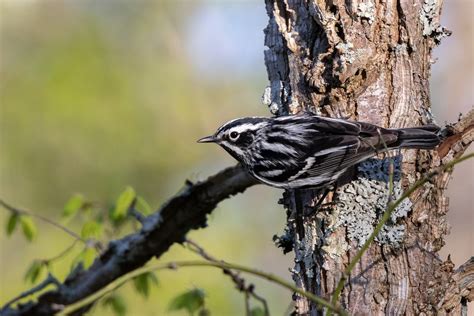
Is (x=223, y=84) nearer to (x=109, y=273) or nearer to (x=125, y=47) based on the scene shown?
(x=125, y=47)

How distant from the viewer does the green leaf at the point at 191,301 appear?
10.5ft

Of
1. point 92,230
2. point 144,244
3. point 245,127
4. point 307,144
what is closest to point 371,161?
point 307,144

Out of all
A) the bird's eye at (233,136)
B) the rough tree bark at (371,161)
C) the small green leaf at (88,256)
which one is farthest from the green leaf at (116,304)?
the bird's eye at (233,136)

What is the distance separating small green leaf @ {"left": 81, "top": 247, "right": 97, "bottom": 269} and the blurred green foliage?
202 inches

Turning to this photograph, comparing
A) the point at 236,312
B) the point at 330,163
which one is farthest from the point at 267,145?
the point at 236,312

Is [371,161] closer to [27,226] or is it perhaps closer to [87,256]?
[87,256]

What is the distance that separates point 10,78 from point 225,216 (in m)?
3.39

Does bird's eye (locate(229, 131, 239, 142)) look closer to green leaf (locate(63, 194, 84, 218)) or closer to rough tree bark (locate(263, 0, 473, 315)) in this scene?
rough tree bark (locate(263, 0, 473, 315))

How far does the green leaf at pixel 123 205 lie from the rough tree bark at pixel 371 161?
86cm

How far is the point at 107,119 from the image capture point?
9734mm

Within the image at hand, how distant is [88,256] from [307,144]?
54.8 inches

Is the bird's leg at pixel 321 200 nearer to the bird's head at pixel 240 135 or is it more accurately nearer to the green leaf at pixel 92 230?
the bird's head at pixel 240 135

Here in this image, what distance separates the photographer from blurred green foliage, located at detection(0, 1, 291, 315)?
382 inches

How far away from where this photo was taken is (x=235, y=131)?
4.65m
